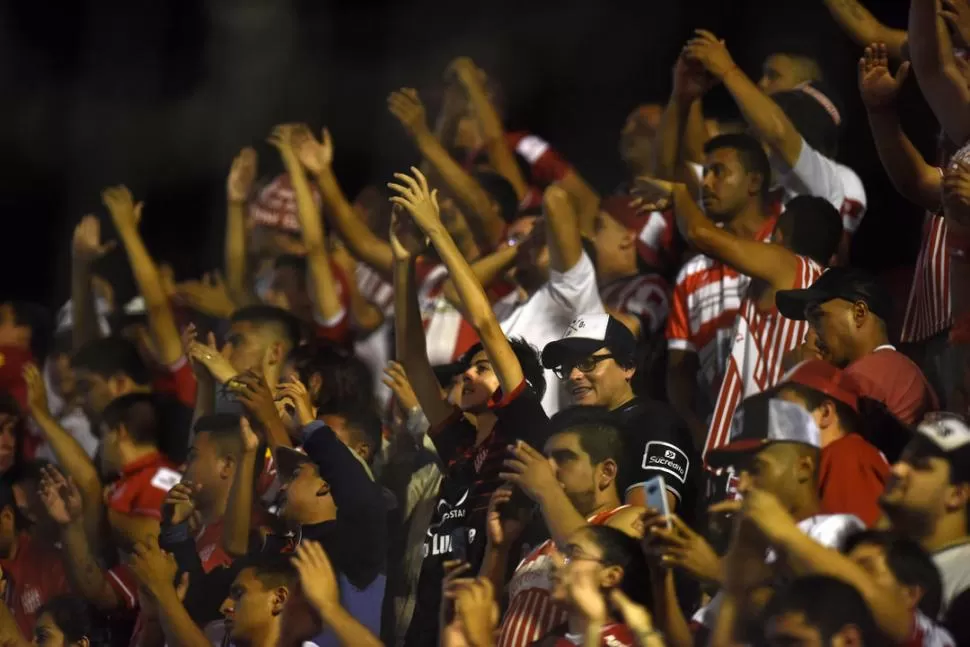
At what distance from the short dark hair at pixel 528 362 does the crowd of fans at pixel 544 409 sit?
0.04ft

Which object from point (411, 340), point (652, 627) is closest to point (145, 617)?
point (411, 340)

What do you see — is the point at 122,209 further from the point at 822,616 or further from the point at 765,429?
the point at 822,616

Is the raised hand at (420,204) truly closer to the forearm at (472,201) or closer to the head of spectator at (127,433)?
the forearm at (472,201)

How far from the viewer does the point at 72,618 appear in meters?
5.78

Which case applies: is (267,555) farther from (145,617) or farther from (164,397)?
(164,397)

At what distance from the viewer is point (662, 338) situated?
599 cm

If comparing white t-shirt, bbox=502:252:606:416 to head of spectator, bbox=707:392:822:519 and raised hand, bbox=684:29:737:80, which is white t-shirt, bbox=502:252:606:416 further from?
head of spectator, bbox=707:392:822:519

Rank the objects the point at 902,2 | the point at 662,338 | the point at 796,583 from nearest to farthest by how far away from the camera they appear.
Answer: the point at 796,583
the point at 662,338
the point at 902,2

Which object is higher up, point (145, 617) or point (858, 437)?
point (858, 437)

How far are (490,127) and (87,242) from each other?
5.45 feet

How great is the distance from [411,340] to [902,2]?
8.43 feet

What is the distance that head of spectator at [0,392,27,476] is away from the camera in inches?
273

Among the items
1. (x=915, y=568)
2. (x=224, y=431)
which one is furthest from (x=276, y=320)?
(x=915, y=568)

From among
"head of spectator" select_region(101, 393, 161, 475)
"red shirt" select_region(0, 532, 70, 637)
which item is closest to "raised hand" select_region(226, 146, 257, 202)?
"head of spectator" select_region(101, 393, 161, 475)
